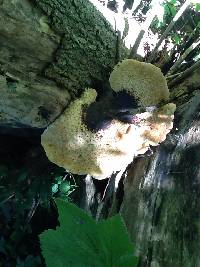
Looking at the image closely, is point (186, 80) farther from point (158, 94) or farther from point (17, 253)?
point (17, 253)

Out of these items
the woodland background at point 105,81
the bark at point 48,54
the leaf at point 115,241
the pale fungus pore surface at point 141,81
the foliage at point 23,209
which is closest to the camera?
the leaf at point 115,241

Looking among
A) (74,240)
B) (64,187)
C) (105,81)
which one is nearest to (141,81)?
(105,81)

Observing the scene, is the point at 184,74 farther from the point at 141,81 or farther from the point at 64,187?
the point at 64,187

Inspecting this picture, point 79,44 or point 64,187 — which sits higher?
point 79,44

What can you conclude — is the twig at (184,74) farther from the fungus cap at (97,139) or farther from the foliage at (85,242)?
the foliage at (85,242)

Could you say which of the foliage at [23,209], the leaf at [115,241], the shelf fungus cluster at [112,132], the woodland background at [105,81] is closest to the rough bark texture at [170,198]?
the woodland background at [105,81]

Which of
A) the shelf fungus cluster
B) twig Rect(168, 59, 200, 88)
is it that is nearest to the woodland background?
twig Rect(168, 59, 200, 88)

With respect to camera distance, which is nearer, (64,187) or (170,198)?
(170,198)

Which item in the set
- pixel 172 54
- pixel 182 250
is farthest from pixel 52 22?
pixel 182 250
